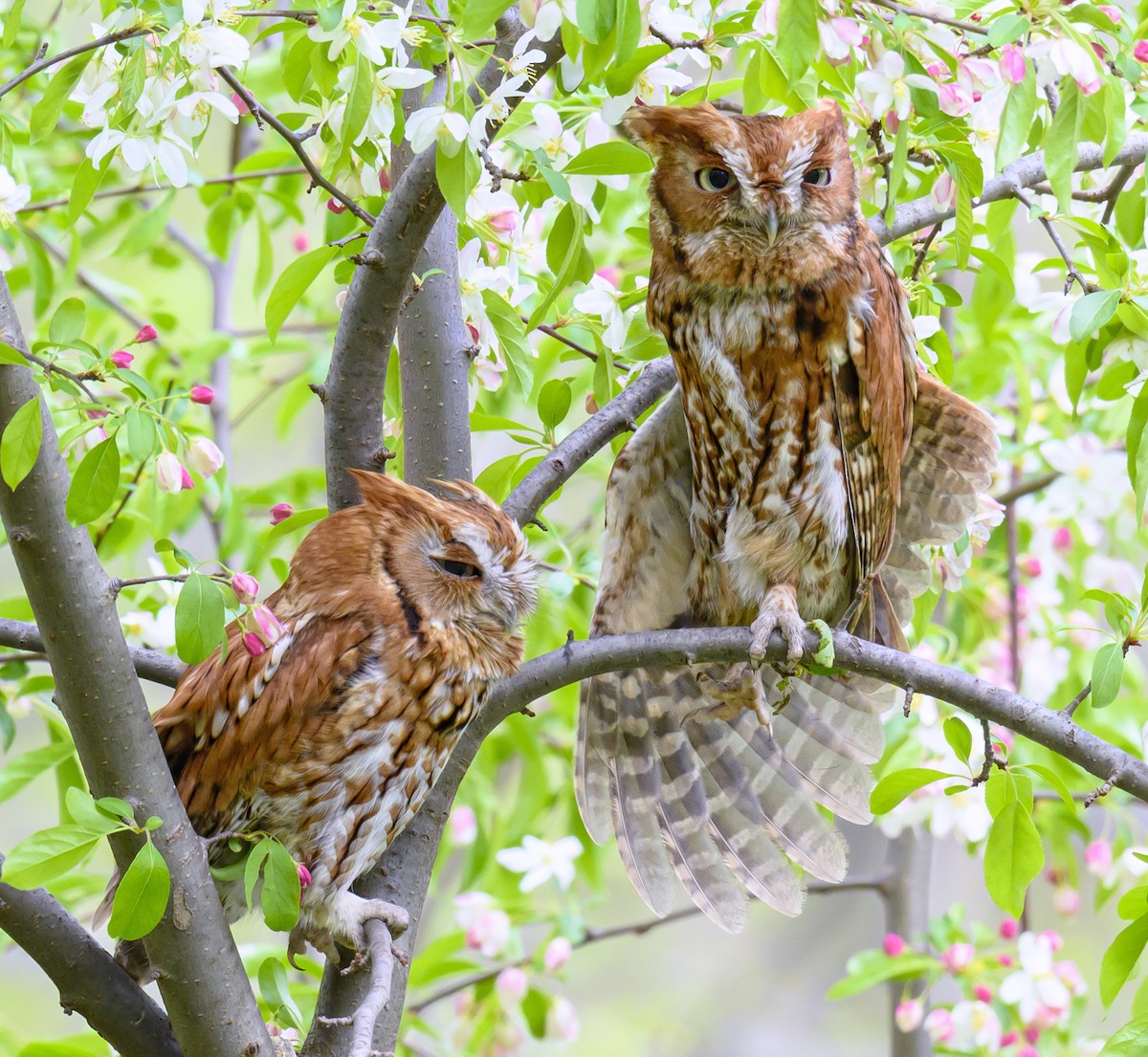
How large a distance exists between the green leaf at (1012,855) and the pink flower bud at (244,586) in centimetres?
97

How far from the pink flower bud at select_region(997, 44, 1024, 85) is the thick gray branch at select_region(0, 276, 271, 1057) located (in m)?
1.13

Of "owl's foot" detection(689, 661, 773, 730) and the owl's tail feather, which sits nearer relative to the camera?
"owl's foot" detection(689, 661, 773, 730)

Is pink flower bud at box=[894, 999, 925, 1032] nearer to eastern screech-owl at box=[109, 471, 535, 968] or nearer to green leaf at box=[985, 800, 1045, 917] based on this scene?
green leaf at box=[985, 800, 1045, 917]

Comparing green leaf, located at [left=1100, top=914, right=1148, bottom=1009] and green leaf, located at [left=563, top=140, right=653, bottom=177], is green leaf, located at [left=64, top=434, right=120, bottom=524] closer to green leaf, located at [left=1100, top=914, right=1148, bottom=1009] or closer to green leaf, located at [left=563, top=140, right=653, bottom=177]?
green leaf, located at [left=563, top=140, right=653, bottom=177]

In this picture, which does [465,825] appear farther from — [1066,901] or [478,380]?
[1066,901]

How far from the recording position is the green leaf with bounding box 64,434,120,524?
4.33 feet

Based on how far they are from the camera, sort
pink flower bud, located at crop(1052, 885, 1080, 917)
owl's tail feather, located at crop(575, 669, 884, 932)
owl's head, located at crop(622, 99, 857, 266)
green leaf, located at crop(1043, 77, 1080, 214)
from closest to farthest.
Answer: green leaf, located at crop(1043, 77, 1080, 214) < owl's head, located at crop(622, 99, 857, 266) < owl's tail feather, located at crop(575, 669, 884, 932) < pink flower bud, located at crop(1052, 885, 1080, 917)

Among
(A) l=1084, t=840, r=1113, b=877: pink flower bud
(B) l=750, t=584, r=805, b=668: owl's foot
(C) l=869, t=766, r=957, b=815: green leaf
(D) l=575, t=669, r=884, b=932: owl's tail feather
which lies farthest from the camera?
(A) l=1084, t=840, r=1113, b=877: pink flower bud

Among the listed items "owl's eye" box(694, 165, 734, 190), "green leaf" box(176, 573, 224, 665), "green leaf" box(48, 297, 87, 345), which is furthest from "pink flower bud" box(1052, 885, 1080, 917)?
"green leaf" box(48, 297, 87, 345)

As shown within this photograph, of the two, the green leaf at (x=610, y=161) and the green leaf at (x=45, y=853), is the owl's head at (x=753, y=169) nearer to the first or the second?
the green leaf at (x=610, y=161)

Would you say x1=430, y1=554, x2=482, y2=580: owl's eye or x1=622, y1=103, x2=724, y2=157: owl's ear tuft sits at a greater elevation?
x1=622, y1=103, x2=724, y2=157: owl's ear tuft

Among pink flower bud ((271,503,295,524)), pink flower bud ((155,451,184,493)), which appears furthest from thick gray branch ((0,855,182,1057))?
pink flower bud ((271,503,295,524))

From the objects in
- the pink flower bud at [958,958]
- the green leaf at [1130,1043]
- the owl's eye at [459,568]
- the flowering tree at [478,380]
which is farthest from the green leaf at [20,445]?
the pink flower bud at [958,958]

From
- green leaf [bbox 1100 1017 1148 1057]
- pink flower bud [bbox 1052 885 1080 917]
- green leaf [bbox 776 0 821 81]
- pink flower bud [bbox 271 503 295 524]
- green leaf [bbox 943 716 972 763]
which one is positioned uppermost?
→ green leaf [bbox 776 0 821 81]
